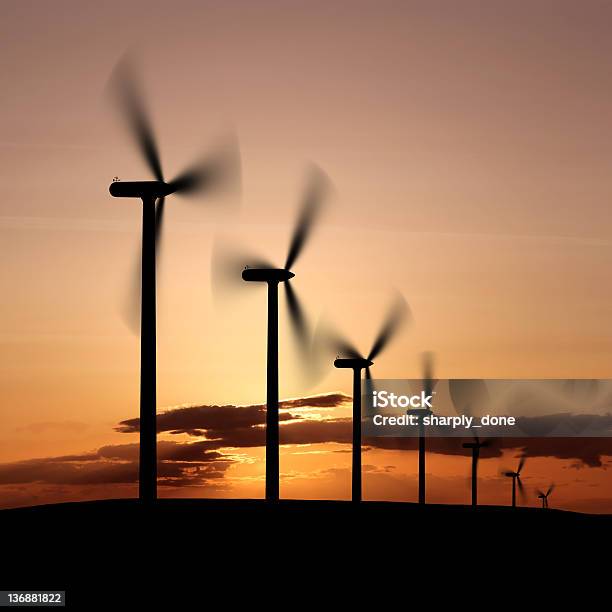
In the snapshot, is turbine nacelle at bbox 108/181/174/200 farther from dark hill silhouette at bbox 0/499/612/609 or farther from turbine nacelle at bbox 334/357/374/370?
turbine nacelle at bbox 334/357/374/370

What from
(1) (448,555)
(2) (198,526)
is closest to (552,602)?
(1) (448,555)

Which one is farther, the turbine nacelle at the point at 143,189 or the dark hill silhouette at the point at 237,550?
the turbine nacelle at the point at 143,189

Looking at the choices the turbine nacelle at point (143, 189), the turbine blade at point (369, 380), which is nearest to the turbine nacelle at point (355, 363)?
the turbine blade at point (369, 380)

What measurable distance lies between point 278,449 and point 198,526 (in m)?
19.8

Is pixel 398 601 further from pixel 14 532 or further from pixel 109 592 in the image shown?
pixel 14 532

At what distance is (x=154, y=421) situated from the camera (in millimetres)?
61594

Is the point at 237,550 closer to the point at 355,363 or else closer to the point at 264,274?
the point at 264,274

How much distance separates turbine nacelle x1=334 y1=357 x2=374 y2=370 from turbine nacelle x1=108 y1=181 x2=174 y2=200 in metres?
64.1

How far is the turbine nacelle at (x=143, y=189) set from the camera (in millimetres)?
65062

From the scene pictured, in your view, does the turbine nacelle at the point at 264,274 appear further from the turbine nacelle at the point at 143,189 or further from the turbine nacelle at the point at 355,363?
the turbine nacelle at the point at 355,363

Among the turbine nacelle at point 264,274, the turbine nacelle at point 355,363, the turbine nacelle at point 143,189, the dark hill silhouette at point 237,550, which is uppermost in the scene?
the turbine nacelle at point 143,189

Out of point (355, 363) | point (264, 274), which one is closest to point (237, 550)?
point (264, 274)

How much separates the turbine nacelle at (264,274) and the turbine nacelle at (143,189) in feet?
78.8

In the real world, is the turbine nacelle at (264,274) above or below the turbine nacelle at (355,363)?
above
